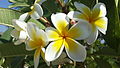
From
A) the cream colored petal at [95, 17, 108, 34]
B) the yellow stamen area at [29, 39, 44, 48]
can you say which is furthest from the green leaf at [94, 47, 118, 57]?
the yellow stamen area at [29, 39, 44, 48]

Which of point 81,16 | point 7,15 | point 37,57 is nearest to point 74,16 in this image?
point 81,16

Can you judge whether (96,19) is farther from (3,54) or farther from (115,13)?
(3,54)

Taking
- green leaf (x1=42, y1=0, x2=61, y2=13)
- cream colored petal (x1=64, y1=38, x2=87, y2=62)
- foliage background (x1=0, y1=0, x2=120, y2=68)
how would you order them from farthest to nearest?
green leaf (x1=42, y1=0, x2=61, y2=13)
foliage background (x1=0, y1=0, x2=120, y2=68)
cream colored petal (x1=64, y1=38, x2=87, y2=62)

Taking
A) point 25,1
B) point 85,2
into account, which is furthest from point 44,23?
point 25,1

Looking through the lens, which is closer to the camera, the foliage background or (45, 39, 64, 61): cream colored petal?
(45, 39, 64, 61): cream colored petal

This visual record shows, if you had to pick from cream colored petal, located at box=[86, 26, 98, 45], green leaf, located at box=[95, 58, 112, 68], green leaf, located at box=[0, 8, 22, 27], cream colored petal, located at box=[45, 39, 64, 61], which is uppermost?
green leaf, located at box=[0, 8, 22, 27]

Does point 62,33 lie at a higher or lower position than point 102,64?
higher

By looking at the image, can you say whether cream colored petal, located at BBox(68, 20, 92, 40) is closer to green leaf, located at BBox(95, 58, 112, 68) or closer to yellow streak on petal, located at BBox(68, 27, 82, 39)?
yellow streak on petal, located at BBox(68, 27, 82, 39)

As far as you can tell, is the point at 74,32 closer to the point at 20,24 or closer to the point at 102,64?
the point at 20,24

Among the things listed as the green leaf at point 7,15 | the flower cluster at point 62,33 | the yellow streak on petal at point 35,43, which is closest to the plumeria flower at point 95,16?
the flower cluster at point 62,33
